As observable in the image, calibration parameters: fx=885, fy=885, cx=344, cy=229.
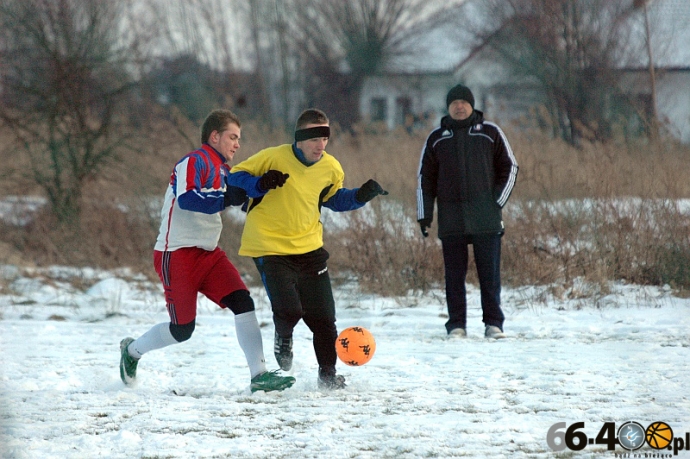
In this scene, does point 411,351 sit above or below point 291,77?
below

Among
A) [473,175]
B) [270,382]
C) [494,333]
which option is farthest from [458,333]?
[270,382]

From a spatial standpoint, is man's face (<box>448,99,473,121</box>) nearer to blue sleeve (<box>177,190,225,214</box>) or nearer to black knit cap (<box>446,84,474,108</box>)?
black knit cap (<box>446,84,474,108</box>)

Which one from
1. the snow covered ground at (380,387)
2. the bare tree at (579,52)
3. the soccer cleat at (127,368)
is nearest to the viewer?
the snow covered ground at (380,387)

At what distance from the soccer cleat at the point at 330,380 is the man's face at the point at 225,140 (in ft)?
4.57

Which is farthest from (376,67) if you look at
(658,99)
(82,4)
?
(82,4)

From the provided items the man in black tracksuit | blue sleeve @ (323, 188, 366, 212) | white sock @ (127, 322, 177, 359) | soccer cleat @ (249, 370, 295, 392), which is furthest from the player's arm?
the man in black tracksuit

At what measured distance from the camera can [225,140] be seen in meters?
5.17

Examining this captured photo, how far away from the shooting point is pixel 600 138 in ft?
36.7

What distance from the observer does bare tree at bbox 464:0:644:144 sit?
19266 mm

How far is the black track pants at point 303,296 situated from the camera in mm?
5098

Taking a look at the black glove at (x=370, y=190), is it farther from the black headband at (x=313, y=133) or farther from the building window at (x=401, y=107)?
the building window at (x=401, y=107)

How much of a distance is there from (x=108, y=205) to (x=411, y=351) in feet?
24.8

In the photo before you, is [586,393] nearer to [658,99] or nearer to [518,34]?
[658,99]

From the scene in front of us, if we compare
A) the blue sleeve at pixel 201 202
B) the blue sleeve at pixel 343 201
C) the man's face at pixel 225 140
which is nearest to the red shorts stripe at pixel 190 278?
the blue sleeve at pixel 201 202
